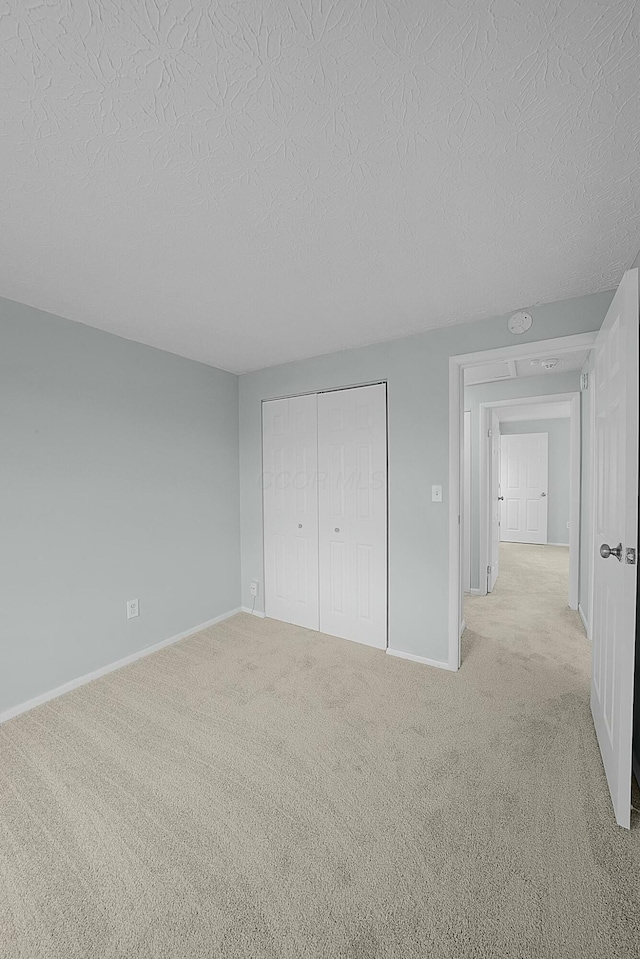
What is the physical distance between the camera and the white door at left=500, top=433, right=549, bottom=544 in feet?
24.1

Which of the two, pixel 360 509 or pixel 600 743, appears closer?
pixel 600 743

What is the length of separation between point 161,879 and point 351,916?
25.0 inches

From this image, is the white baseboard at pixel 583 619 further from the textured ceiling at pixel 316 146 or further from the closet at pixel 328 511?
the textured ceiling at pixel 316 146

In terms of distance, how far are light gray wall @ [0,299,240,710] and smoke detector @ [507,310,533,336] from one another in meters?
2.37

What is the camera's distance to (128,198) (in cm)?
138

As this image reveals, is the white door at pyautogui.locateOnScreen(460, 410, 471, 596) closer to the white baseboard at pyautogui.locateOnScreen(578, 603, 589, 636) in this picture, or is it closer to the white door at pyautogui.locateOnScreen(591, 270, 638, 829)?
the white baseboard at pyautogui.locateOnScreen(578, 603, 589, 636)

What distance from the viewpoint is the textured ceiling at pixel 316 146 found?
86 cm

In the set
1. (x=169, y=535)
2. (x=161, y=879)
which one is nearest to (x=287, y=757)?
(x=161, y=879)

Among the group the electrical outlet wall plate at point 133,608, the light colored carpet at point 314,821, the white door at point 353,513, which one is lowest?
the light colored carpet at point 314,821

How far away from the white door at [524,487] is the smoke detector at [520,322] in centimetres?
573

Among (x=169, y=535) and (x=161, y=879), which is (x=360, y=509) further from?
(x=161, y=879)

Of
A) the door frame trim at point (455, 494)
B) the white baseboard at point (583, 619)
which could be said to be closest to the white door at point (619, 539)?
the door frame trim at point (455, 494)

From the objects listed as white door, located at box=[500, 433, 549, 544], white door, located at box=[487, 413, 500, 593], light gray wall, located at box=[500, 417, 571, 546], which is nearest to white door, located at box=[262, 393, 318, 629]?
white door, located at box=[487, 413, 500, 593]

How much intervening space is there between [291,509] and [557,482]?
593cm
